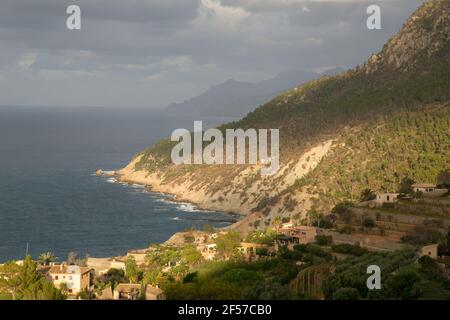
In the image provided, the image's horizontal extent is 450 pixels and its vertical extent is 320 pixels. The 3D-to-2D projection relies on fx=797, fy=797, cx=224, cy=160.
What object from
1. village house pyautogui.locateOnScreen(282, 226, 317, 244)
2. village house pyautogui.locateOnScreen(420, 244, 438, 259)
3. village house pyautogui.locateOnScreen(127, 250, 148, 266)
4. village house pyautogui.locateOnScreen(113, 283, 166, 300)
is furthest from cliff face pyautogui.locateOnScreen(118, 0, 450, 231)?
village house pyautogui.locateOnScreen(113, 283, 166, 300)

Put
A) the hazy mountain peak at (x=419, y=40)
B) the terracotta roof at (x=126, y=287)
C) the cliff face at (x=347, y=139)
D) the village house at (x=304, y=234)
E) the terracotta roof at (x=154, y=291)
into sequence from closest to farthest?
1. the terracotta roof at (x=154, y=291)
2. the terracotta roof at (x=126, y=287)
3. the village house at (x=304, y=234)
4. the cliff face at (x=347, y=139)
5. the hazy mountain peak at (x=419, y=40)

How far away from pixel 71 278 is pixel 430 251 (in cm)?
2442

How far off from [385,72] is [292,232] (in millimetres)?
81376

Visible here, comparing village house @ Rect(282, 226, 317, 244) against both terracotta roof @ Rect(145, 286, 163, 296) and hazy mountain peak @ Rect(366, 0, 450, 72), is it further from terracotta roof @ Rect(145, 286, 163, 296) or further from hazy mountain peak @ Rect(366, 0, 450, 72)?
hazy mountain peak @ Rect(366, 0, 450, 72)

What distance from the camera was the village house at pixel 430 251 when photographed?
5352 cm

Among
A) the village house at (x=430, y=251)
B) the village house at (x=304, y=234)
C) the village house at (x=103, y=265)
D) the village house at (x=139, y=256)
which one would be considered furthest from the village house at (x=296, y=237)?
the village house at (x=103, y=265)

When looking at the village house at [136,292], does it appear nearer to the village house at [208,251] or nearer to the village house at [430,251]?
the village house at [208,251]

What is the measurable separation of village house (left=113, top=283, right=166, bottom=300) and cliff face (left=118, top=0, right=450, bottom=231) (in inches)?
2007

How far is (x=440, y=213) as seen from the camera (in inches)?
2581

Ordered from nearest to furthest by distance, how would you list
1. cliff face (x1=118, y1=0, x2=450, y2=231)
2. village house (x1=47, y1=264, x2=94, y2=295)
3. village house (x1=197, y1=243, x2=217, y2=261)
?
village house (x1=47, y1=264, x2=94, y2=295) < village house (x1=197, y1=243, x2=217, y2=261) < cliff face (x1=118, y1=0, x2=450, y2=231)

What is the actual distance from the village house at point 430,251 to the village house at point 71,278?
2262cm

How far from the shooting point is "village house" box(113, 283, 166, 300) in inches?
1831
